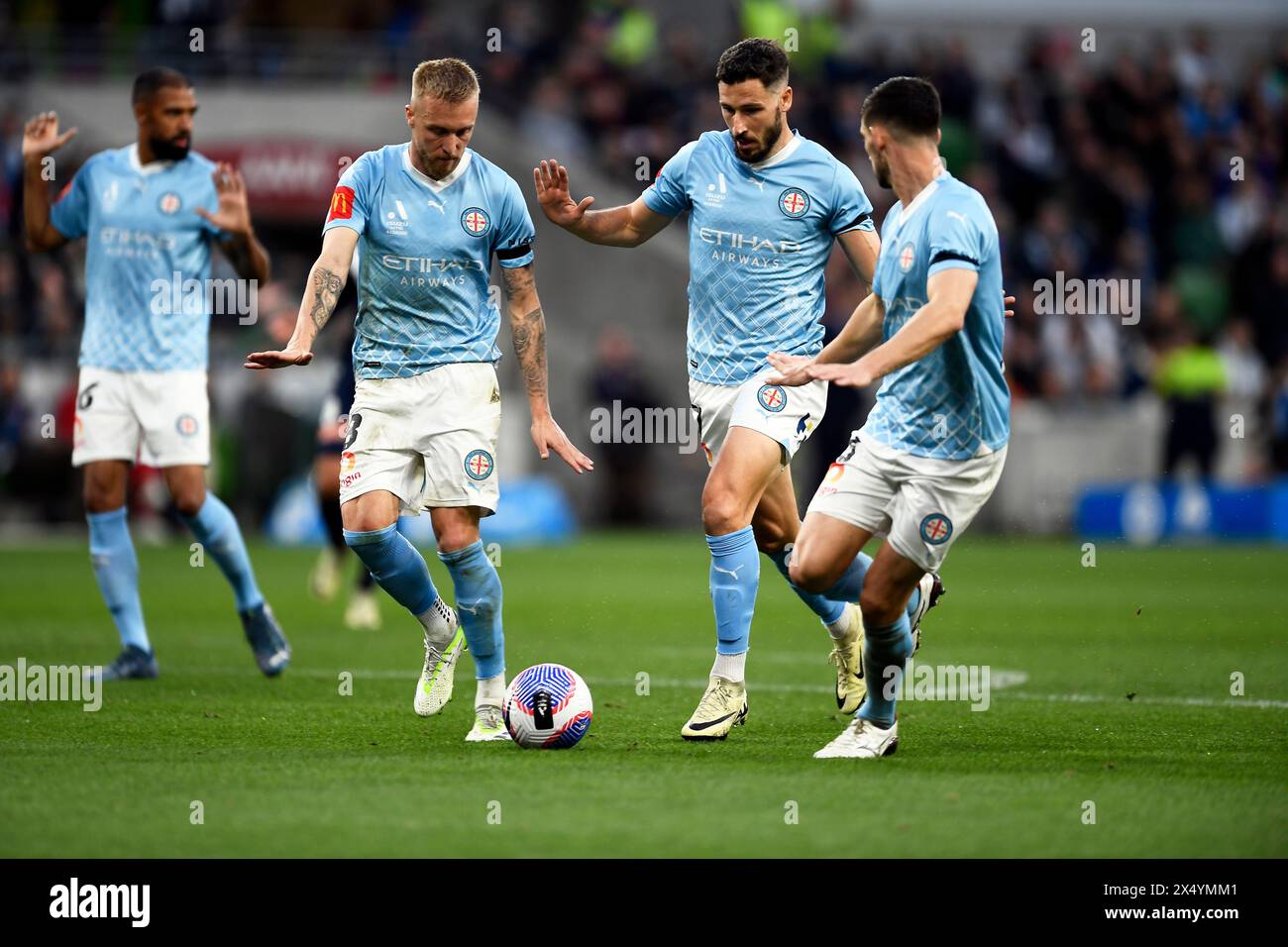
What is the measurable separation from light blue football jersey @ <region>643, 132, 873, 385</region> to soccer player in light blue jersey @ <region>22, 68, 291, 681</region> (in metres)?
2.57

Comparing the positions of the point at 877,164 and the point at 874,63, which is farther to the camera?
the point at 874,63

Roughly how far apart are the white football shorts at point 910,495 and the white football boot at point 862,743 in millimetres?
623

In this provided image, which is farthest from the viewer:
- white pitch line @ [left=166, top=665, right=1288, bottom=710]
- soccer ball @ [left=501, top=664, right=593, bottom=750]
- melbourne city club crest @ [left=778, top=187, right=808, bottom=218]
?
white pitch line @ [left=166, top=665, right=1288, bottom=710]

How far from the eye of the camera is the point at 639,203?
792 centimetres

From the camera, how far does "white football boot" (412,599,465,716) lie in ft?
25.5

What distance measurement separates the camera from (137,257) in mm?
9156

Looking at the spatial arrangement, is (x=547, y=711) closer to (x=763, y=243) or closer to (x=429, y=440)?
(x=429, y=440)

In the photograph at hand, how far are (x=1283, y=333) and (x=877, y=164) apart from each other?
16.9 m

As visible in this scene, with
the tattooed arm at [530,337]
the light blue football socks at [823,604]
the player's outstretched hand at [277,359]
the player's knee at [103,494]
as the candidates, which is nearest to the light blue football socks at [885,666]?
the light blue football socks at [823,604]

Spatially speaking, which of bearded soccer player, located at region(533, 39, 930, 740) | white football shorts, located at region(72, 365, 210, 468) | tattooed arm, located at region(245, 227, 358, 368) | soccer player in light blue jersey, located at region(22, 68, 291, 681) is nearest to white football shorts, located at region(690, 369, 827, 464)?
bearded soccer player, located at region(533, 39, 930, 740)

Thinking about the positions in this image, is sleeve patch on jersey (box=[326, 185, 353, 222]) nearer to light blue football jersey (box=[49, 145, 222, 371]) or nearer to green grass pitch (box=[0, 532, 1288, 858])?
green grass pitch (box=[0, 532, 1288, 858])

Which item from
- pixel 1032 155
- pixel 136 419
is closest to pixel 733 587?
pixel 136 419
